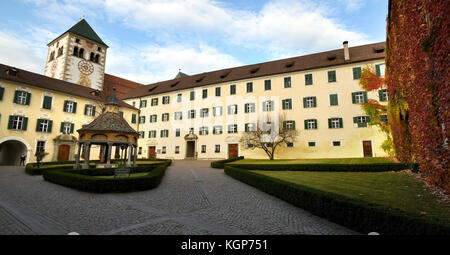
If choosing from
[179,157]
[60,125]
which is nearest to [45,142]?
[60,125]

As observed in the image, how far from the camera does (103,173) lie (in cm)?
1505

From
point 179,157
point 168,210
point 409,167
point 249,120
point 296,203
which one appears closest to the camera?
point 168,210

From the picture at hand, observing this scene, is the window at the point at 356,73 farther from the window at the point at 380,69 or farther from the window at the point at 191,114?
the window at the point at 191,114

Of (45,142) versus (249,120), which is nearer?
(45,142)

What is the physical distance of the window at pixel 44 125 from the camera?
26.1 m

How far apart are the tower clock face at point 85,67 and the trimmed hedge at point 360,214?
45086 millimetres

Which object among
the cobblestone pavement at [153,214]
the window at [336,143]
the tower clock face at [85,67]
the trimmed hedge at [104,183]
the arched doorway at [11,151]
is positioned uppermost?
the tower clock face at [85,67]

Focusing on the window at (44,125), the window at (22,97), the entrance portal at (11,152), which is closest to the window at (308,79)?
the window at (44,125)

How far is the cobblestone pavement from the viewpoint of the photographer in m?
5.04

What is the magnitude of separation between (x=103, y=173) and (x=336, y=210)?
15.0 m

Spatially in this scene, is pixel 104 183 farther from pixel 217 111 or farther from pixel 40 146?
pixel 217 111

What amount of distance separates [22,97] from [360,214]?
34.0 metres

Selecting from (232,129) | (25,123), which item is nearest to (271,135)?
(232,129)

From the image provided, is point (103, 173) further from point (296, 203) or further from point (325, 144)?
point (325, 144)
